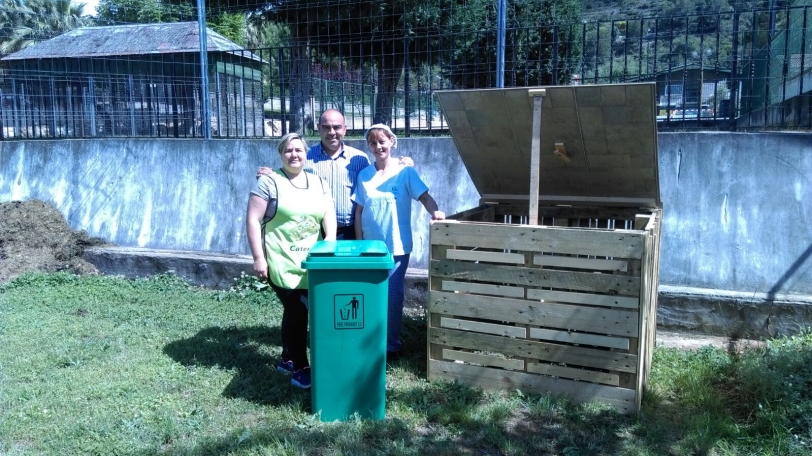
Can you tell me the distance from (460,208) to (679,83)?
8.03ft

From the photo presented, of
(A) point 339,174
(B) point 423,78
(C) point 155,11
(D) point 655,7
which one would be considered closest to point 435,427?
(A) point 339,174

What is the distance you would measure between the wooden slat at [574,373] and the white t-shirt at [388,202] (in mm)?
1288

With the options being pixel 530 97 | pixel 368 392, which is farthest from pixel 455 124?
pixel 368 392

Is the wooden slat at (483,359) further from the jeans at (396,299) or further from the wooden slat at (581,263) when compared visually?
the wooden slat at (581,263)

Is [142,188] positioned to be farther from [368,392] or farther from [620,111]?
[620,111]

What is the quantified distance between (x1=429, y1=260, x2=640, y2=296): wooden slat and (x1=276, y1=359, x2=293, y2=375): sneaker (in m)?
1.27

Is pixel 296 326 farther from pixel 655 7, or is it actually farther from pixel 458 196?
pixel 655 7

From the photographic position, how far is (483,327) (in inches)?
180

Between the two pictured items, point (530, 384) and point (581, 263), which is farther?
point (530, 384)

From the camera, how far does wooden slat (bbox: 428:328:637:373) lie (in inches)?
166

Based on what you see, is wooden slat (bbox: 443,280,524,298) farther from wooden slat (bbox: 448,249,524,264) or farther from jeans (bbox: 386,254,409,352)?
jeans (bbox: 386,254,409,352)

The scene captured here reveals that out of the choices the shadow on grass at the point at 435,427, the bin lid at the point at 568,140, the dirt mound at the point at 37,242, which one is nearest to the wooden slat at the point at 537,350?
the shadow on grass at the point at 435,427

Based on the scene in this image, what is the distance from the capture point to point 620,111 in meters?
4.41

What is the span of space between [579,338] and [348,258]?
1572 mm
